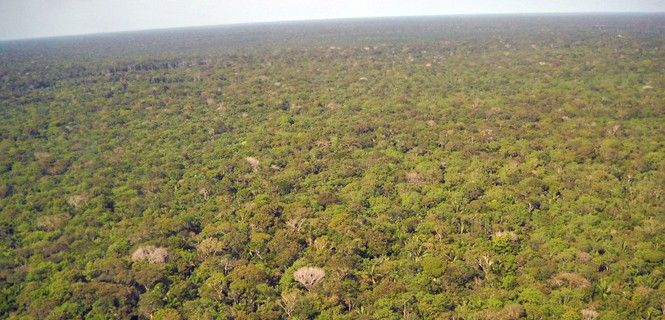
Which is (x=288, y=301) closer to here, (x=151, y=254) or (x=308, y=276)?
(x=308, y=276)

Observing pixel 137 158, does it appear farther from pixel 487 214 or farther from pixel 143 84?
pixel 143 84

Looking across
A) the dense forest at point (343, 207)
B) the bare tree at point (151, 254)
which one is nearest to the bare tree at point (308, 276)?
the dense forest at point (343, 207)

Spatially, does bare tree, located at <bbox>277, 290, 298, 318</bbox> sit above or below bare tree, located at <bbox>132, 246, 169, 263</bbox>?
below

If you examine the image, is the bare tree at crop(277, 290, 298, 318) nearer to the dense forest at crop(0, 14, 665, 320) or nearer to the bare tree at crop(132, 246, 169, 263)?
the dense forest at crop(0, 14, 665, 320)

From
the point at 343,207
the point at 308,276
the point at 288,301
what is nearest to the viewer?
the point at 288,301

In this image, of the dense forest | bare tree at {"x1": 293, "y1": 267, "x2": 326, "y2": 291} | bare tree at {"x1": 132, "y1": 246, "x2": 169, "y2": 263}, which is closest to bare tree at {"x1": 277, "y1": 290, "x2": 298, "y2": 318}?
the dense forest

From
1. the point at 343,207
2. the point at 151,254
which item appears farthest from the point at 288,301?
the point at 343,207

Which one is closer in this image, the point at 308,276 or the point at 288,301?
the point at 288,301
